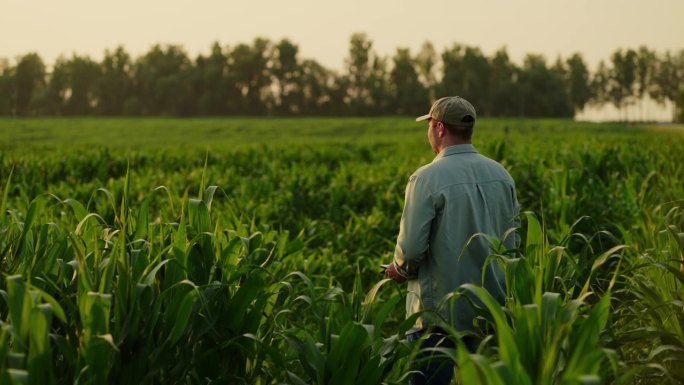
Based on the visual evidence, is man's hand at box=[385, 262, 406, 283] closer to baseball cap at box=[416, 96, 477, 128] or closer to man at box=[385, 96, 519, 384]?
man at box=[385, 96, 519, 384]

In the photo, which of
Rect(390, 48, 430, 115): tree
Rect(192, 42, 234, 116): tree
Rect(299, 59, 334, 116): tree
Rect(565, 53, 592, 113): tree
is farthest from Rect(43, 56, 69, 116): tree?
Rect(565, 53, 592, 113): tree

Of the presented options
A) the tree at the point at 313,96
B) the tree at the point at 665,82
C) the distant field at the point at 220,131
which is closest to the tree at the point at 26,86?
the tree at the point at 313,96

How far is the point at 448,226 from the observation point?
4.01 m

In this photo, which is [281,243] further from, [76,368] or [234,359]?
[76,368]

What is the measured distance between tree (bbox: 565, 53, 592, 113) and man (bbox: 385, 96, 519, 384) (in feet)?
424

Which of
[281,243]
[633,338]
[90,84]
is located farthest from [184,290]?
[90,84]

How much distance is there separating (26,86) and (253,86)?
31.8 meters

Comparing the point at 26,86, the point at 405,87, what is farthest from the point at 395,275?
the point at 26,86

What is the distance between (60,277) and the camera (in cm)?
343

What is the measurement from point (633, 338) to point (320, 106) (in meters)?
108

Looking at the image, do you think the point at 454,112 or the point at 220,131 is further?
the point at 220,131

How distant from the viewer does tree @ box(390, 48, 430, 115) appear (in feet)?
363

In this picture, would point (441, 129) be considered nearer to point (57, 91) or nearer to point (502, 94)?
point (502, 94)

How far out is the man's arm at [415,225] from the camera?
3973 millimetres
